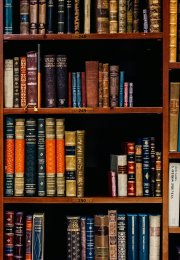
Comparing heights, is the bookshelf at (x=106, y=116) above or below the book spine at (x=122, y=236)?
above

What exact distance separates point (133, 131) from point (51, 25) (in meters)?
0.69

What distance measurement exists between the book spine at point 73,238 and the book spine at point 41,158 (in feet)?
0.58

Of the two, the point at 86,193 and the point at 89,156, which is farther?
the point at 89,156

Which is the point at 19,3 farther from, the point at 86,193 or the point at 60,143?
the point at 86,193

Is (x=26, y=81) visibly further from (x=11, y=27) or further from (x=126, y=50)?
(x=126, y=50)

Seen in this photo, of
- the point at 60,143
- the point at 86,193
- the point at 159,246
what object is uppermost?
the point at 60,143

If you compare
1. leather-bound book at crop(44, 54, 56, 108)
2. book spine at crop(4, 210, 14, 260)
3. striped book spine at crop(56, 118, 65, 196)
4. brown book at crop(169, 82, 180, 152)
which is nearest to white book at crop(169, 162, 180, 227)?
brown book at crop(169, 82, 180, 152)

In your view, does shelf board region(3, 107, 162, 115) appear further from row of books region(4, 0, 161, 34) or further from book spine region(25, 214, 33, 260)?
book spine region(25, 214, 33, 260)

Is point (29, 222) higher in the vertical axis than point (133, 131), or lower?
lower

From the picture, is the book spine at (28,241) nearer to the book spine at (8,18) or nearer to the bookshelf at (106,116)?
the bookshelf at (106,116)

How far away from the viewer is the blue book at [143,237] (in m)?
2.28

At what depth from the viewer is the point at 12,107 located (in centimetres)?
229

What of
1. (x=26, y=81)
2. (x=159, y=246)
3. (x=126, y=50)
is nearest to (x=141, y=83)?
(x=126, y=50)

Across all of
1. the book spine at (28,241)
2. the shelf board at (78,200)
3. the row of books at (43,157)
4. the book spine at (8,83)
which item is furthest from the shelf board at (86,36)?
the book spine at (28,241)
